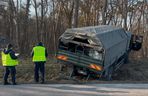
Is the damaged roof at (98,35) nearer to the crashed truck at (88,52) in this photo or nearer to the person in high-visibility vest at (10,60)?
the crashed truck at (88,52)

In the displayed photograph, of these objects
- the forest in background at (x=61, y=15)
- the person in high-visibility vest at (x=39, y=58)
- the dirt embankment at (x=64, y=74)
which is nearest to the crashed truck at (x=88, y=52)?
the dirt embankment at (x=64, y=74)

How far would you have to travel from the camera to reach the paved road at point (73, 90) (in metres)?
12.4

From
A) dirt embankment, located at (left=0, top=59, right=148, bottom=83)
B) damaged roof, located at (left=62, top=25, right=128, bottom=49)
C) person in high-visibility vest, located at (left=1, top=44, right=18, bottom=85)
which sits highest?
damaged roof, located at (left=62, top=25, right=128, bottom=49)

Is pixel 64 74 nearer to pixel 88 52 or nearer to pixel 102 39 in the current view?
pixel 88 52

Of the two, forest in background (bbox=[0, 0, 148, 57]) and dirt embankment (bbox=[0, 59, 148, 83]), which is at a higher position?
forest in background (bbox=[0, 0, 148, 57])

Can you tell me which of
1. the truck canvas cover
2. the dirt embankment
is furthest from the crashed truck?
the dirt embankment

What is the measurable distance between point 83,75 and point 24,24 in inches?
1118

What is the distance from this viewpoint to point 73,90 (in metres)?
13.3

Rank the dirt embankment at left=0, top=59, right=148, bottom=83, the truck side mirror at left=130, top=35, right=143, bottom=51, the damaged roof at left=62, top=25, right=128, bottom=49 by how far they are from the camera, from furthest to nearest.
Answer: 1. the truck side mirror at left=130, top=35, right=143, bottom=51
2. the damaged roof at left=62, top=25, right=128, bottom=49
3. the dirt embankment at left=0, top=59, right=148, bottom=83

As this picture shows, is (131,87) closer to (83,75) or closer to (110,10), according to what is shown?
(83,75)

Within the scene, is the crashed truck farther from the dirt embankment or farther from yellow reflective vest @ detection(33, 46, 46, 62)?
yellow reflective vest @ detection(33, 46, 46, 62)

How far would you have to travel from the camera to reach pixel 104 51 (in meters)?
16.1

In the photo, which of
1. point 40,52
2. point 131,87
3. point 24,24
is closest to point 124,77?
point 131,87

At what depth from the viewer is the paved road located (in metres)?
12.4
